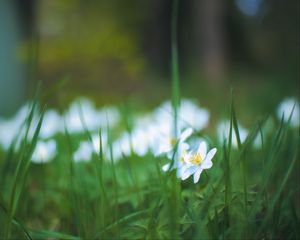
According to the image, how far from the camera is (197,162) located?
3.08 feet

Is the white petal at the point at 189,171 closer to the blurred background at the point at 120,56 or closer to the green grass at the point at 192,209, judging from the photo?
the green grass at the point at 192,209

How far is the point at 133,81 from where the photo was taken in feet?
21.7

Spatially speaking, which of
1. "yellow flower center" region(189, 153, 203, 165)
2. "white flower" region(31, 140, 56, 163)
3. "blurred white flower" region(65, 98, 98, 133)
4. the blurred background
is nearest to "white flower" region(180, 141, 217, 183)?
"yellow flower center" region(189, 153, 203, 165)

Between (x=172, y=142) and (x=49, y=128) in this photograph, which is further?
(x=49, y=128)

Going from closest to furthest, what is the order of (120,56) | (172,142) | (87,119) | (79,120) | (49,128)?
(172,142)
(49,128)
(79,120)
(87,119)
(120,56)

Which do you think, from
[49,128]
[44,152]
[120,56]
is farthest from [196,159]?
[120,56]

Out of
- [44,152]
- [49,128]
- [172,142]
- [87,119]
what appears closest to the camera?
[172,142]

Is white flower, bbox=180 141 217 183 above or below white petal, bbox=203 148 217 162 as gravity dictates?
below

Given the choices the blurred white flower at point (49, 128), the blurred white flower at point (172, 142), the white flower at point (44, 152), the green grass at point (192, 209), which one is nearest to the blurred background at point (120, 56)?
the blurred white flower at point (49, 128)

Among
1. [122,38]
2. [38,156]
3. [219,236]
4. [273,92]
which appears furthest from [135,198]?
[122,38]

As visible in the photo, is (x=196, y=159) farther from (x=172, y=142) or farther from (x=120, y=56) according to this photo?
(x=120, y=56)

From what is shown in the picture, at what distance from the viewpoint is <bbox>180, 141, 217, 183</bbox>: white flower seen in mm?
886

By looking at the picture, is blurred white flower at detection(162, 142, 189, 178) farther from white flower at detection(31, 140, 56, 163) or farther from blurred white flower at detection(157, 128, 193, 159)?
white flower at detection(31, 140, 56, 163)

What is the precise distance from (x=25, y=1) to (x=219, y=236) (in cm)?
594
